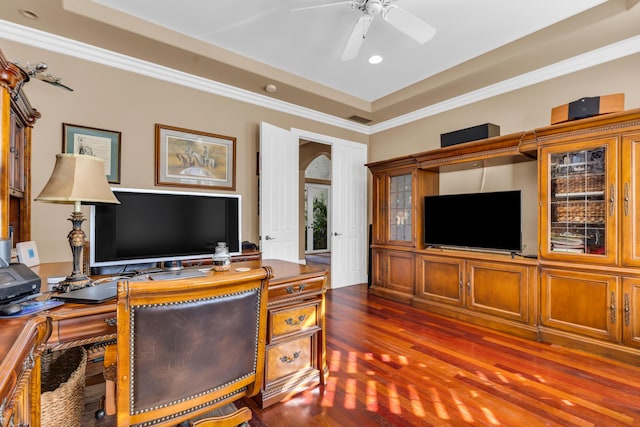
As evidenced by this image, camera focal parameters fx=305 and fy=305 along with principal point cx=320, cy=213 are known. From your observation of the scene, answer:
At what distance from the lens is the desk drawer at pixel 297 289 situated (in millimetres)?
1816

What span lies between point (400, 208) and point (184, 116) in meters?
2.99

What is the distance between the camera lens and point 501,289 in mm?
3164

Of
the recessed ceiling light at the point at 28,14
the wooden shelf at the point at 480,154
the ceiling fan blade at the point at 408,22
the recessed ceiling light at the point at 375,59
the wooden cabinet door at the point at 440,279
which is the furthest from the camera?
the wooden cabinet door at the point at 440,279

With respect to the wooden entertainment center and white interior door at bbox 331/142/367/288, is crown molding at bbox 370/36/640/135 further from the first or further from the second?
white interior door at bbox 331/142/367/288

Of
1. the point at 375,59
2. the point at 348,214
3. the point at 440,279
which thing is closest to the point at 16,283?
the point at 375,59

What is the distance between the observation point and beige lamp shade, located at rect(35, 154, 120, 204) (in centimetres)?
144

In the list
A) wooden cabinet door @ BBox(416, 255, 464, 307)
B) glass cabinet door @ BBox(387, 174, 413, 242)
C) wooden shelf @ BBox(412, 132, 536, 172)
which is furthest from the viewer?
glass cabinet door @ BBox(387, 174, 413, 242)

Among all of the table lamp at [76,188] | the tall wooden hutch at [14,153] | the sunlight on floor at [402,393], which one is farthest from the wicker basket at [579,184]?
the tall wooden hutch at [14,153]

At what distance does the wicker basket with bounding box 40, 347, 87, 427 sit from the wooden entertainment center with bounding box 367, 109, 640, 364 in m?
3.41

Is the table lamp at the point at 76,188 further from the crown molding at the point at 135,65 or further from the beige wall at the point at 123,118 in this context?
the crown molding at the point at 135,65

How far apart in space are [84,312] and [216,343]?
54cm

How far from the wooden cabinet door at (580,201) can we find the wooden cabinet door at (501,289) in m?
0.32

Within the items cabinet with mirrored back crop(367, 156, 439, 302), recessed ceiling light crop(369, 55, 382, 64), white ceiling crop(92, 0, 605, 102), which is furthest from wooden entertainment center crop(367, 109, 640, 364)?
recessed ceiling light crop(369, 55, 382, 64)

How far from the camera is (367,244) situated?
17.4 ft
